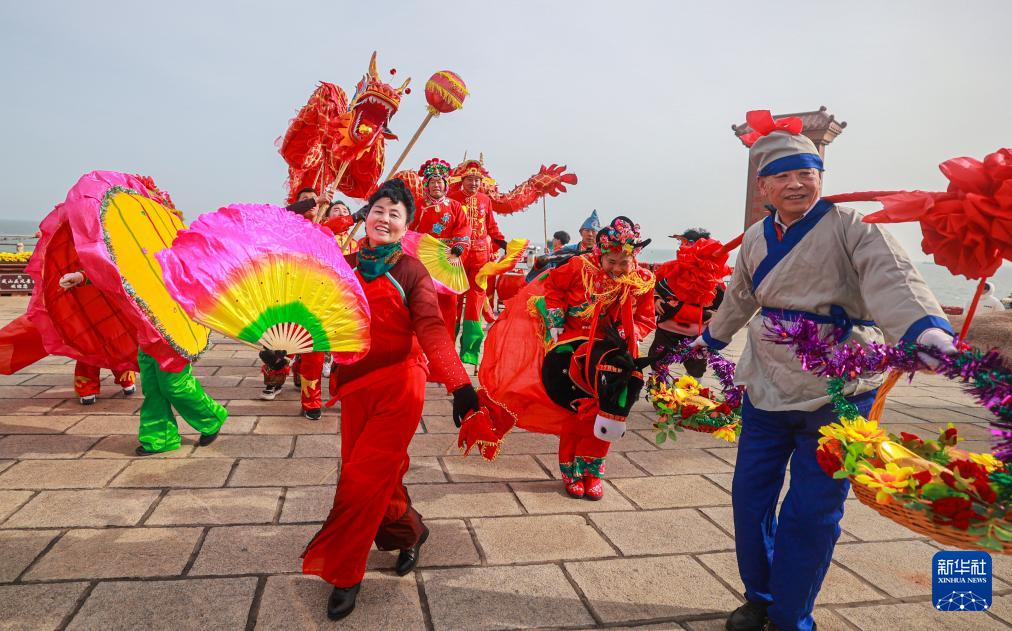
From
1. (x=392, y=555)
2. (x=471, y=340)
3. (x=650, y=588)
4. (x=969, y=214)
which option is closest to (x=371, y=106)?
(x=471, y=340)

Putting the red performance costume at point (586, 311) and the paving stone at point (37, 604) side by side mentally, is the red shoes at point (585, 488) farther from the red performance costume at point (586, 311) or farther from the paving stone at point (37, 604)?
the paving stone at point (37, 604)

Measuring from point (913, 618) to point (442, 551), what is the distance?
2.13 metres

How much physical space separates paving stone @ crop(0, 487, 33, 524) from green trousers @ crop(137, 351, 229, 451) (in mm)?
770

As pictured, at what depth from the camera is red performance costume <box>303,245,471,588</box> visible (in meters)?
2.36

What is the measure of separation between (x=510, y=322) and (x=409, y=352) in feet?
5.02

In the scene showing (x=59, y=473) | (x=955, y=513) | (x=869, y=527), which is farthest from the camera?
(x=59, y=473)

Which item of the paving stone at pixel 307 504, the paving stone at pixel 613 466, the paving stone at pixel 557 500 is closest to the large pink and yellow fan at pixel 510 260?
the paving stone at pixel 613 466

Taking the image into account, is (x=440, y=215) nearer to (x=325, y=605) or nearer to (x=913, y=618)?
(x=325, y=605)

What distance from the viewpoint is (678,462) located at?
4418 millimetres

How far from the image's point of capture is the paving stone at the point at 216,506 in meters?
3.04

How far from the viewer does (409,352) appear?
2.62m

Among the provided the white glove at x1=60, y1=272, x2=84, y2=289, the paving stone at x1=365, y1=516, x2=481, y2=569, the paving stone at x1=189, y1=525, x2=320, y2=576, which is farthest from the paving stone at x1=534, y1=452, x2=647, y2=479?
the white glove at x1=60, y1=272, x2=84, y2=289

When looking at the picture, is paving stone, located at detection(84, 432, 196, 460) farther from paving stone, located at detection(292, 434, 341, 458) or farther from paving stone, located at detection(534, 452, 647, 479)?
paving stone, located at detection(534, 452, 647, 479)

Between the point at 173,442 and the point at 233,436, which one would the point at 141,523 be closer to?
the point at 173,442
